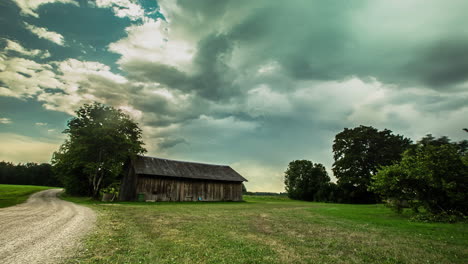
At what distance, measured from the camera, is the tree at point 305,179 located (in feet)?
218

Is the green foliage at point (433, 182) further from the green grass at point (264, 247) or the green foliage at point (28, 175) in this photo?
the green foliage at point (28, 175)

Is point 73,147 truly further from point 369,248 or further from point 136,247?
point 369,248

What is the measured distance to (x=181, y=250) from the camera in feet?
23.8

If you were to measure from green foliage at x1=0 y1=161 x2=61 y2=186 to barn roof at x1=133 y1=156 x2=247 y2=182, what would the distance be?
8373 centimetres

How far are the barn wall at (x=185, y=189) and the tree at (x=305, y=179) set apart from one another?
30.4 m

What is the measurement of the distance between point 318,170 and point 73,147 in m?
62.5

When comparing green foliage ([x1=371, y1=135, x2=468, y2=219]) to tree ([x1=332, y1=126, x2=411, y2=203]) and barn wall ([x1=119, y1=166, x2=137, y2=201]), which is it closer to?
tree ([x1=332, y1=126, x2=411, y2=203])

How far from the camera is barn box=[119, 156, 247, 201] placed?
35.0 meters

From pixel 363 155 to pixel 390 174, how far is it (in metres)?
28.6

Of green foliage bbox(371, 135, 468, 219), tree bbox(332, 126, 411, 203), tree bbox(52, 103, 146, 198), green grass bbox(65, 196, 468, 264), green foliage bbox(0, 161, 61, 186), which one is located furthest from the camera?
green foliage bbox(0, 161, 61, 186)

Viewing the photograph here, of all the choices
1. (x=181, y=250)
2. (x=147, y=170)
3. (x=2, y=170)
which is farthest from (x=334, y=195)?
(x=2, y=170)

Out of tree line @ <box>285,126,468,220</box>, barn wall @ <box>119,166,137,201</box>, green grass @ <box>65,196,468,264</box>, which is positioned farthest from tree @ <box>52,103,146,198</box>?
tree line @ <box>285,126,468,220</box>

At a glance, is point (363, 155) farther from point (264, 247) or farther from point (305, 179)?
point (264, 247)

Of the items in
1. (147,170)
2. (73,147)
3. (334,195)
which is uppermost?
(73,147)
